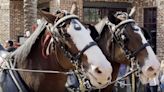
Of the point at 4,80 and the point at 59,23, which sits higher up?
the point at 59,23

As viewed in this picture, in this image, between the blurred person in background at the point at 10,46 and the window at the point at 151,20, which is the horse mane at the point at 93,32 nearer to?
the blurred person in background at the point at 10,46

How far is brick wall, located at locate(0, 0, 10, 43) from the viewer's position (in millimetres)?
16078

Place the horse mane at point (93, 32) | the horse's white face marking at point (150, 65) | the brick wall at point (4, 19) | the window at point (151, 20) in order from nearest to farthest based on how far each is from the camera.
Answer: the horse's white face marking at point (150, 65), the horse mane at point (93, 32), the window at point (151, 20), the brick wall at point (4, 19)

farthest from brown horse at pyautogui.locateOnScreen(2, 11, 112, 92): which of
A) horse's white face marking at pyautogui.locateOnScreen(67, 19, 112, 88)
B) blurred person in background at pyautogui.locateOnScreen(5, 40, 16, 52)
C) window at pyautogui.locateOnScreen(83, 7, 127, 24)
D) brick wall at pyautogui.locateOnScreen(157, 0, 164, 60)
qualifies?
window at pyautogui.locateOnScreen(83, 7, 127, 24)

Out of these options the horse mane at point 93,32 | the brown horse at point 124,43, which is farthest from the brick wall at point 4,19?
the horse mane at point 93,32

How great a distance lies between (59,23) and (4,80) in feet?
3.04

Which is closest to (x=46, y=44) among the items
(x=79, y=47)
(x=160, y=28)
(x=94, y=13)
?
(x=79, y=47)

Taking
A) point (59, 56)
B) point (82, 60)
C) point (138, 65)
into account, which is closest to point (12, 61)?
point (59, 56)

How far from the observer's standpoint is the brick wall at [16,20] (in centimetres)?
1611

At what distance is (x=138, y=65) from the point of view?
559 centimetres

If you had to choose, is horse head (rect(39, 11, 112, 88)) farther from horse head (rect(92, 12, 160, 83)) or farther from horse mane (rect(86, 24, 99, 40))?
horse head (rect(92, 12, 160, 83))

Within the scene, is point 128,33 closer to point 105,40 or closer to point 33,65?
point 105,40

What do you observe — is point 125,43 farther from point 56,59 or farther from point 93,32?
point 56,59

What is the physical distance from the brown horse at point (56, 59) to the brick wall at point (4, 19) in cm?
1129
